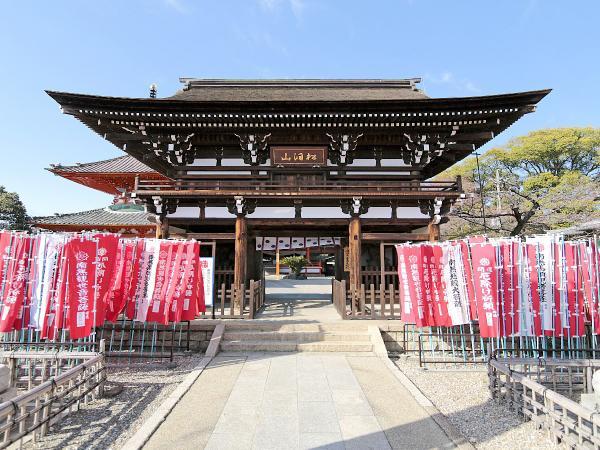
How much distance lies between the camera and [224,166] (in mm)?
11188

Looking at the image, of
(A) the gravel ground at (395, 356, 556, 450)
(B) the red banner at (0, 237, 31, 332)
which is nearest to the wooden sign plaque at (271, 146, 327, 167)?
(A) the gravel ground at (395, 356, 556, 450)

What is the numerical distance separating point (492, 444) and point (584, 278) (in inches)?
170

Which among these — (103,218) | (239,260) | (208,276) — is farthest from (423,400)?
(103,218)

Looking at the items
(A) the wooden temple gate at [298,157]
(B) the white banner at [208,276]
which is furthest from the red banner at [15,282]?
(A) the wooden temple gate at [298,157]

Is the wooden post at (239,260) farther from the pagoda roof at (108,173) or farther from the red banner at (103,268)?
the pagoda roof at (108,173)

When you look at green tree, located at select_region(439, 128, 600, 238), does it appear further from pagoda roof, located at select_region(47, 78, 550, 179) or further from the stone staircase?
the stone staircase

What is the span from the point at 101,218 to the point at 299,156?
1185 centimetres

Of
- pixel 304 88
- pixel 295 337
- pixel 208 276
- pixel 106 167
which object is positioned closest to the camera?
pixel 295 337

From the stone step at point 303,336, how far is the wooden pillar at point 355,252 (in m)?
2.06

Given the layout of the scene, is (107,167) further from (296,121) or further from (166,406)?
(166,406)

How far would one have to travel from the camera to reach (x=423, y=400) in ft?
16.1

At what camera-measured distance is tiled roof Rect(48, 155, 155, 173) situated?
17.0 metres

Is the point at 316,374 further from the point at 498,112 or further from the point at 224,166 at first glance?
the point at 498,112

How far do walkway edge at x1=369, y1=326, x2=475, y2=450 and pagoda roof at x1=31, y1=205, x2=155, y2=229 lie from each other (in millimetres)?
11746
